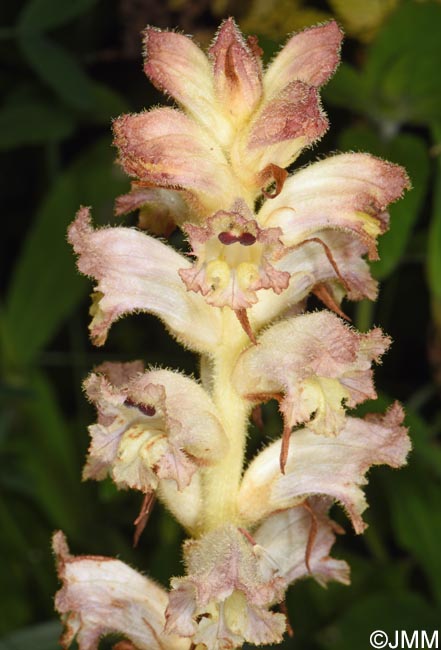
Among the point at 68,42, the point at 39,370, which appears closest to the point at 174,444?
the point at 39,370

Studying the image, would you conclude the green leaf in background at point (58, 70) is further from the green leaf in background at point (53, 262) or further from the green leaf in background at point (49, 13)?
the green leaf in background at point (53, 262)

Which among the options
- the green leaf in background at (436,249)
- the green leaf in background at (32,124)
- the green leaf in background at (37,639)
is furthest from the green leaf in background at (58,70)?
the green leaf in background at (37,639)

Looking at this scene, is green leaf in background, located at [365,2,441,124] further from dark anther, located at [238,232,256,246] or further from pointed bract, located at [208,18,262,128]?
dark anther, located at [238,232,256,246]

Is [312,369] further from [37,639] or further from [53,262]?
[53,262]

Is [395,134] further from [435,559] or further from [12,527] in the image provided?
[12,527]

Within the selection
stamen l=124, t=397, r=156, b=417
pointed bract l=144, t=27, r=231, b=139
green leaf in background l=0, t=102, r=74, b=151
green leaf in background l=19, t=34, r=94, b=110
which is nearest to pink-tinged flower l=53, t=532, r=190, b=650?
stamen l=124, t=397, r=156, b=417

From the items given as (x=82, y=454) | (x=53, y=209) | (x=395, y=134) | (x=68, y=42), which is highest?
(x=395, y=134)
